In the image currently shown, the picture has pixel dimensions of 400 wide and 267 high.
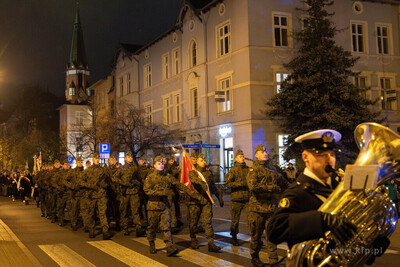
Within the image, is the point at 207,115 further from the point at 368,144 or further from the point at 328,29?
the point at 368,144

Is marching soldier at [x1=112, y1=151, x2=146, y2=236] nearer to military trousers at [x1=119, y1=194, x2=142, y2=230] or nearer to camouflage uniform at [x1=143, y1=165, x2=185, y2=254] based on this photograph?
military trousers at [x1=119, y1=194, x2=142, y2=230]

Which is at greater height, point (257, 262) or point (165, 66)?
point (165, 66)

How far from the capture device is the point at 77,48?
9250 centimetres

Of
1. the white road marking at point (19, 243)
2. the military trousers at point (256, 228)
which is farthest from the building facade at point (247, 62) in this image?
the military trousers at point (256, 228)

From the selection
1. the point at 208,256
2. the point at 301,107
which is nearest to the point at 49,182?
the point at 208,256

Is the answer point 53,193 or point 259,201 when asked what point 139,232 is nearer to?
point 259,201

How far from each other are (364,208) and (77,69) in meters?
93.3

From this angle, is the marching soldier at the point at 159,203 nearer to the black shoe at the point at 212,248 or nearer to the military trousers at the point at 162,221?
the military trousers at the point at 162,221

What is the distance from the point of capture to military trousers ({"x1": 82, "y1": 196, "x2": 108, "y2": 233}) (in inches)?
467

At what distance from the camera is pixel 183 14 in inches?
1364

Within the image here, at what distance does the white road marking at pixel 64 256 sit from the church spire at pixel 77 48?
8554cm

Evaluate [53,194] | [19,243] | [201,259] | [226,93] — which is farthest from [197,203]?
[226,93]

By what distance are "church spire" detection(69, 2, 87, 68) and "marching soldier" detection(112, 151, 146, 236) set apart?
273ft

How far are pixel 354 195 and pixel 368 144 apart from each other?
37 centimetres
